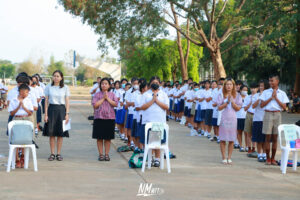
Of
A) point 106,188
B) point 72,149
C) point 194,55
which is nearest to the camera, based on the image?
point 106,188

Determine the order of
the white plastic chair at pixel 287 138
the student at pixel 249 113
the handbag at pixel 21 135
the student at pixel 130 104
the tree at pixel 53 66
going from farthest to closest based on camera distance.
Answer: the tree at pixel 53 66 → the student at pixel 130 104 → the student at pixel 249 113 → the white plastic chair at pixel 287 138 → the handbag at pixel 21 135

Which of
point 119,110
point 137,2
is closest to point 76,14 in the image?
point 137,2

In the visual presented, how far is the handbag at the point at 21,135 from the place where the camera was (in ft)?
30.2

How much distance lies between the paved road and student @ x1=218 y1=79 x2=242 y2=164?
46cm

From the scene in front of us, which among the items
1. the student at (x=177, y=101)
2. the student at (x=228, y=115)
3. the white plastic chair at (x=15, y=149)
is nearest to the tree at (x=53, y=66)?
the student at (x=177, y=101)

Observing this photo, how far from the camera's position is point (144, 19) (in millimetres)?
25547

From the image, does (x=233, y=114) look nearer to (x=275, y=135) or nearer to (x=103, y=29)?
(x=275, y=135)

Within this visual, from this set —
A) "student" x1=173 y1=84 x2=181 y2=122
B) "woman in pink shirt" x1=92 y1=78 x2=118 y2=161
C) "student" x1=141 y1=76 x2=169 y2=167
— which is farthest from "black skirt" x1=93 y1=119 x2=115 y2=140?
"student" x1=173 y1=84 x2=181 y2=122

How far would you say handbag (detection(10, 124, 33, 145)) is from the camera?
9219 mm

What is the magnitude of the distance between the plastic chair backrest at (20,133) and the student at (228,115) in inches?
162

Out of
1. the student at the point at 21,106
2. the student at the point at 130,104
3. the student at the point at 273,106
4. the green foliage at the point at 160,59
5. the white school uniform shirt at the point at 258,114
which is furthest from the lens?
the green foliage at the point at 160,59

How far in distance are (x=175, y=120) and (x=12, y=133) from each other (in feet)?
47.5

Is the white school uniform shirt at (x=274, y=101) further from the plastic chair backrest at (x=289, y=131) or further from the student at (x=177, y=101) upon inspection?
the student at (x=177, y=101)

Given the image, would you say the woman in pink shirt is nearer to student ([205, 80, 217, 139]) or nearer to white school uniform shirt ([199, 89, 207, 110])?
student ([205, 80, 217, 139])
